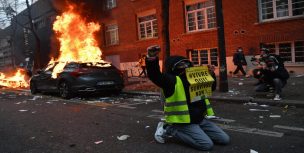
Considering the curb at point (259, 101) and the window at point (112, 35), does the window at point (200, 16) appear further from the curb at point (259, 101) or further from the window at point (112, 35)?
the curb at point (259, 101)

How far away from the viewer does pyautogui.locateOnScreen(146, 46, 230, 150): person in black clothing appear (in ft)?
16.9

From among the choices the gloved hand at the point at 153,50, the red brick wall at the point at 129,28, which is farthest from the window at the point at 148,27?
the gloved hand at the point at 153,50

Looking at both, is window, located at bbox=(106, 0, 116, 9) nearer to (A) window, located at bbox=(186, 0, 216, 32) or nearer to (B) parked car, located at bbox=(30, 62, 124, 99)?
(A) window, located at bbox=(186, 0, 216, 32)

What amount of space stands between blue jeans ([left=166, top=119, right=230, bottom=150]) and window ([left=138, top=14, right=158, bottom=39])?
1726 centimetres

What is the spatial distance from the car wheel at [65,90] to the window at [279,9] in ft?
31.2

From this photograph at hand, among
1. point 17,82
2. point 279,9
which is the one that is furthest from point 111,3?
point 279,9

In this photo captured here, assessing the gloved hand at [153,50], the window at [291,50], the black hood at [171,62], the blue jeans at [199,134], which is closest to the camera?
the gloved hand at [153,50]

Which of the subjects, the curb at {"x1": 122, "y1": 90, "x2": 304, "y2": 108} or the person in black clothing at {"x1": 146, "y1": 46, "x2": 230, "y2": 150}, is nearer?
the person in black clothing at {"x1": 146, "y1": 46, "x2": 230, "y2": 150}

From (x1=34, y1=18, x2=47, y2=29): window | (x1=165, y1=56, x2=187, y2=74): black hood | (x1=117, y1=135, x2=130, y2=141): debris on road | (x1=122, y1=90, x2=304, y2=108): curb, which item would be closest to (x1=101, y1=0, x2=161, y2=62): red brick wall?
(x1=122, y1=90, x2=304, y2=108): curb

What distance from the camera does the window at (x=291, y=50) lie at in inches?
606

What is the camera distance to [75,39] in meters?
20.1

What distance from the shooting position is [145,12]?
74.6ft

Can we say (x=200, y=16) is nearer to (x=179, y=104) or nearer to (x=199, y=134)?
(x=179, y=104)

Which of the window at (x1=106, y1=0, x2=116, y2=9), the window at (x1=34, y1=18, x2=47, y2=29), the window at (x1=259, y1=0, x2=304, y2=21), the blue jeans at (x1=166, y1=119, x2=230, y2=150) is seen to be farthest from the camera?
the window at (x1=34, y1=18, x2=47, y2=29)
